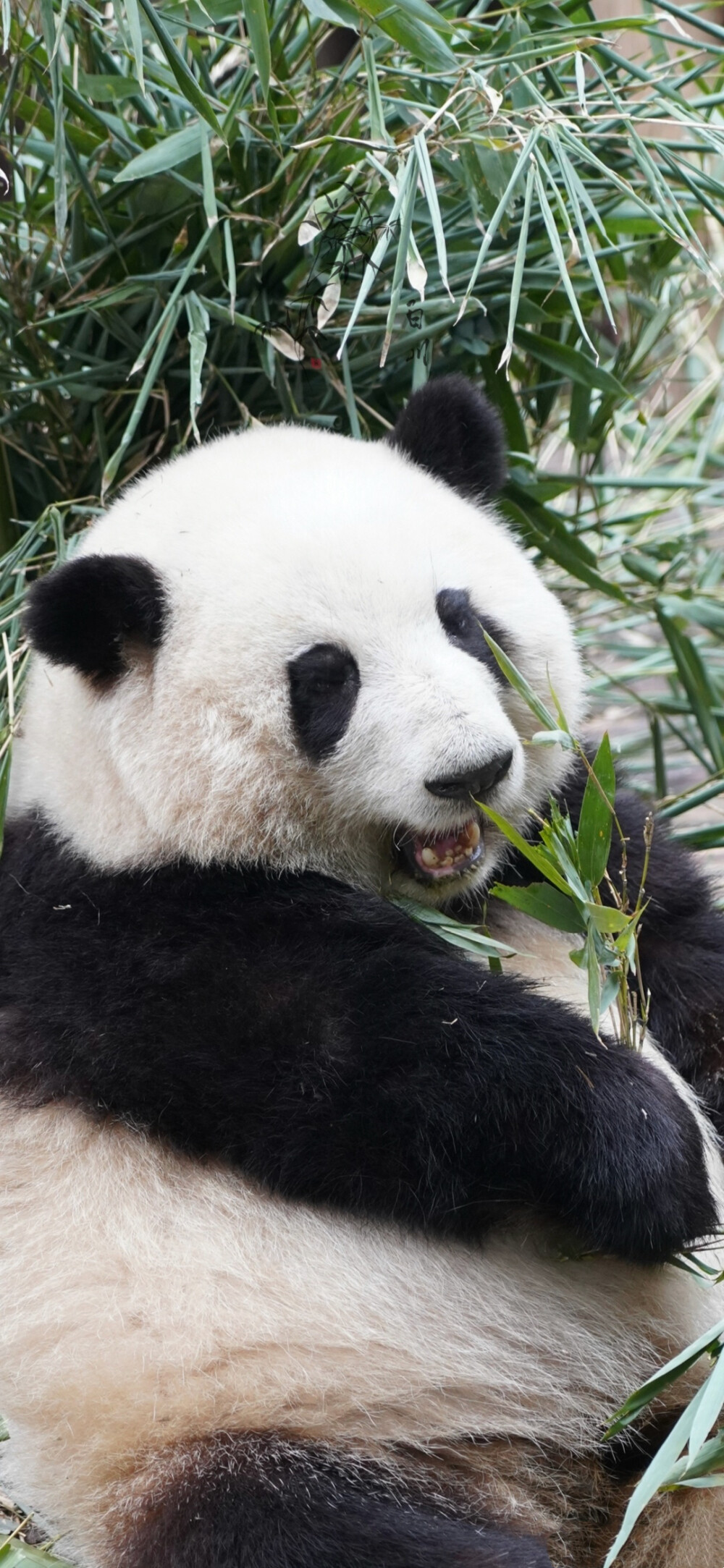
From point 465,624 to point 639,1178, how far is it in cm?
96

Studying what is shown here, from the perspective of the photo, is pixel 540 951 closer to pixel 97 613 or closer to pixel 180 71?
pixel 97 613

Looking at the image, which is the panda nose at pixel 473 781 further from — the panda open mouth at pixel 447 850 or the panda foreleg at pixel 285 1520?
the panda foreleg at pixel 285 1520

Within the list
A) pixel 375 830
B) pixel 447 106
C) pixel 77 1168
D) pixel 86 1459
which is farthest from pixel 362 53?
pixel 86 1459

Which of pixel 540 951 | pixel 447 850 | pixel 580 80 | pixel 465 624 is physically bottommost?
pixel 540 951

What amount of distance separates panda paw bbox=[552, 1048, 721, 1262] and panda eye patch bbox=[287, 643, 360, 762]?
0.69 m

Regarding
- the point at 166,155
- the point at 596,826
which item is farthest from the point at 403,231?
the point at 596,826

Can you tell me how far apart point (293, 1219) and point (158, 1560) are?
0.51m

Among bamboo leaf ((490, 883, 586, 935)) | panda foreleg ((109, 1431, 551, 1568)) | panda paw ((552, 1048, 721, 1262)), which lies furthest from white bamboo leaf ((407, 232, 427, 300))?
panda foreleg ((109, 1431, 551, 1568))

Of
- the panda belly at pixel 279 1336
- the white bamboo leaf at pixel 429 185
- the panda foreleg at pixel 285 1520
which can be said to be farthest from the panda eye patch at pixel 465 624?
the panda foreleg at pixel 285 1520

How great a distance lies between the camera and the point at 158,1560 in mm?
2049

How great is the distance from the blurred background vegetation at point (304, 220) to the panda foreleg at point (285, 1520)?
4.51ft

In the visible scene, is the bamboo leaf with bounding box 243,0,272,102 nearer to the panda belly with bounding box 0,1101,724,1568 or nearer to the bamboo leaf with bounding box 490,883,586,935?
the bamboo leaf with bounding box 490,883,586,935

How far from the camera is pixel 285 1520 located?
2.03 meters

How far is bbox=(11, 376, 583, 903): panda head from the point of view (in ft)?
7.59
